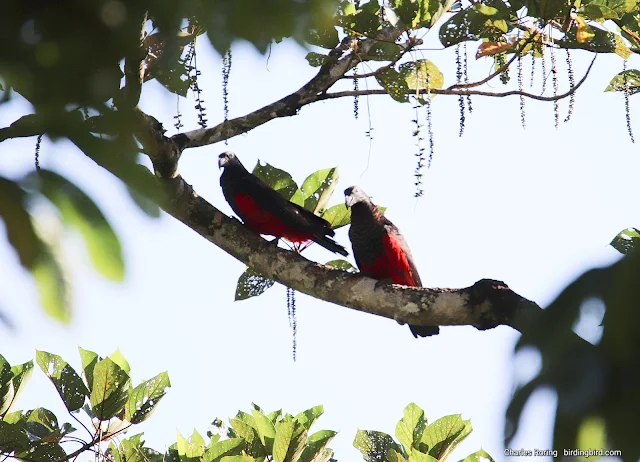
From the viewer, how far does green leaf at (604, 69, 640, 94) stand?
12.3 ft

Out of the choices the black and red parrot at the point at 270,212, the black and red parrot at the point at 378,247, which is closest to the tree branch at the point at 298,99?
the black and red parrot at the point at 270,212

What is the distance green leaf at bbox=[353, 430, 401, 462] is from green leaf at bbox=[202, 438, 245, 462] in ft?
2.11

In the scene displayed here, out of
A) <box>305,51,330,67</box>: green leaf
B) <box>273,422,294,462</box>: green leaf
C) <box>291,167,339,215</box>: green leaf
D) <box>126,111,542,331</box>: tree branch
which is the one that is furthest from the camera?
<box>291,167,339,215</box>: green leaf

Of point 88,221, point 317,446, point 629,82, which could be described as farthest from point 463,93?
point 88,221

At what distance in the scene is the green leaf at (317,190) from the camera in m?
3.62

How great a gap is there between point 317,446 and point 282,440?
252 mm

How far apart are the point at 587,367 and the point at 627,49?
10.1 feet

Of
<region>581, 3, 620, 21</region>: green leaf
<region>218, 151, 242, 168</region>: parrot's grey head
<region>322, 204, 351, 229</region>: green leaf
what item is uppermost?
<region>581, 3, 620, 21</region>: green leaf

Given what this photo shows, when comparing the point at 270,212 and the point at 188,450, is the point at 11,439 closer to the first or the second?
the point at 188,450

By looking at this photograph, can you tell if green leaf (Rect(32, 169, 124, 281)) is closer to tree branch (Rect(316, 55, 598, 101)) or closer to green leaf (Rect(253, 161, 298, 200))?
tree branch (Rect(316, 55, 598, 101))

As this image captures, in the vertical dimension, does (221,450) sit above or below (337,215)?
below

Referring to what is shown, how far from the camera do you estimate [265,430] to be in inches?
131

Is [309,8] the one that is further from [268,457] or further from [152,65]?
[268,457]

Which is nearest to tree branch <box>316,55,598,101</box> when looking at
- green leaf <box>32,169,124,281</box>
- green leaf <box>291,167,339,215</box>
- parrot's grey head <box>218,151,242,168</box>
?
green leaf <box>291,167,339,215</box>
